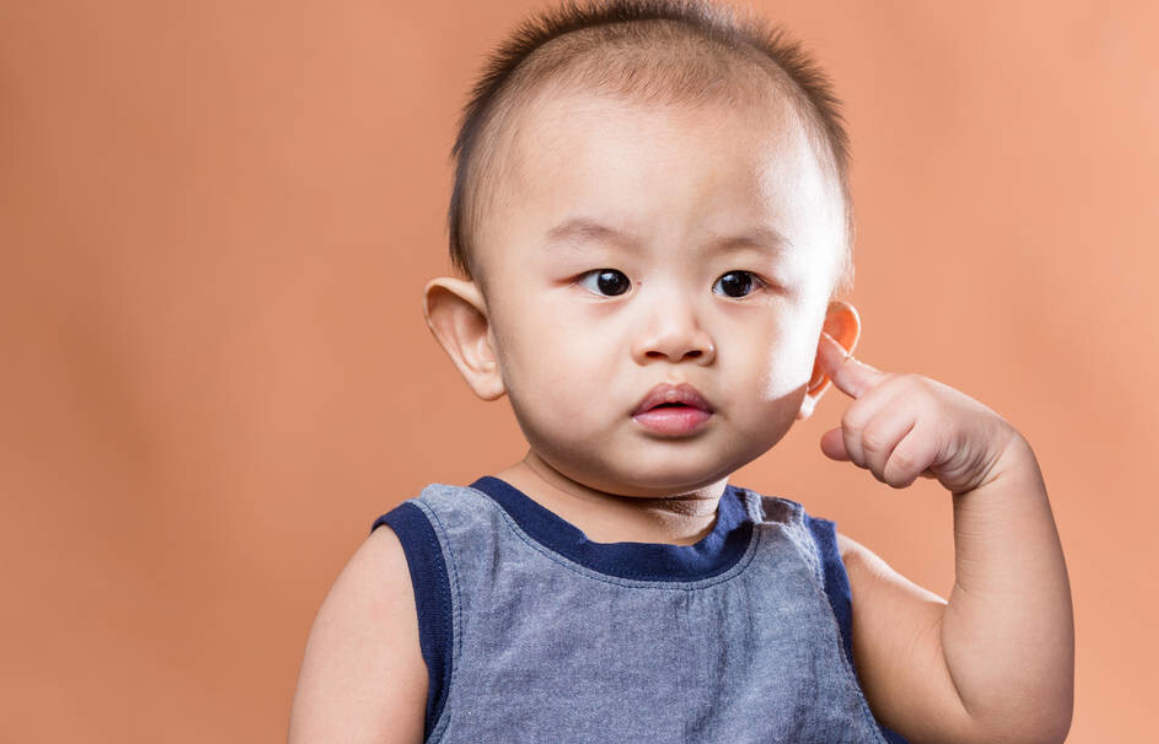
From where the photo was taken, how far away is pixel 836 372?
146 centimetres

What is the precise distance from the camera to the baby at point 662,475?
130 cm

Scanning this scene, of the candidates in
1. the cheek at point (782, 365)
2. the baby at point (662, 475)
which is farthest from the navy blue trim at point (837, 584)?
the cheek at point (782, 365)

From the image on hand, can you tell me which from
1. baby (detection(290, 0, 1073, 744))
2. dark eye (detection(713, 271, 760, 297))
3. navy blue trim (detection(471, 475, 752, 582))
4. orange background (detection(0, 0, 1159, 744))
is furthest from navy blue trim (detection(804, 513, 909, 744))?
orange background (detection(0, 0, 1159, 744))

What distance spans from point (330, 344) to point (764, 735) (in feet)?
3.74

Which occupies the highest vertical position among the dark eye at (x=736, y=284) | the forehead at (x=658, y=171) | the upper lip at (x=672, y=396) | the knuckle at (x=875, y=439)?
the forehead at (x=658, y=171)

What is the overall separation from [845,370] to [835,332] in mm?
Result: 99

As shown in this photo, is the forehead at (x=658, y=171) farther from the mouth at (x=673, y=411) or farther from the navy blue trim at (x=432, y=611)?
the navy blue trim at (x=432, y=611)

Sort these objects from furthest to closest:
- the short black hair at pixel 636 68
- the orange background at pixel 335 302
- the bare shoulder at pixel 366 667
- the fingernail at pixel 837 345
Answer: the orange background at pixel 335 302
the fingernail at pixel 837 345
the short black hair at pixel 636 68
the bare shoulder at pixel 366 667

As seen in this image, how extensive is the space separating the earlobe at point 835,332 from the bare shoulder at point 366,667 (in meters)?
0.44

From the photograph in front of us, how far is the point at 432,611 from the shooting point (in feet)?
4.28

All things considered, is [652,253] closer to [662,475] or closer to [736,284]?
[736,284]

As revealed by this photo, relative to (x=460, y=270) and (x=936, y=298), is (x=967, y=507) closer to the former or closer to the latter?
(x=460, y=270)

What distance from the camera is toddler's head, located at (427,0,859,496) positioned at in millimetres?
1301

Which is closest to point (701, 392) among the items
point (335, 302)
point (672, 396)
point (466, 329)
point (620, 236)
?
point (672, 396)
